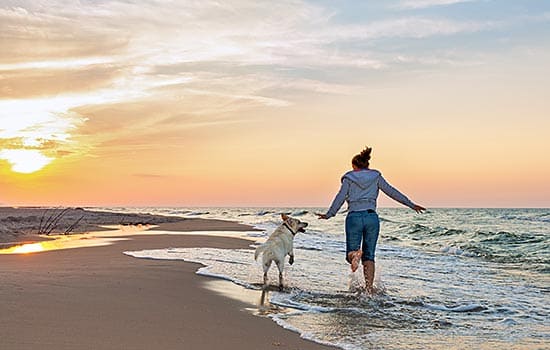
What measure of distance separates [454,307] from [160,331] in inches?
168

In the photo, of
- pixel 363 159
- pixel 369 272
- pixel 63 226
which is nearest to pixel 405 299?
pixel 369 272

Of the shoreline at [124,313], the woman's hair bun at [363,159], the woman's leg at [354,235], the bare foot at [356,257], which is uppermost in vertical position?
the woman's hair bun at [363,159]

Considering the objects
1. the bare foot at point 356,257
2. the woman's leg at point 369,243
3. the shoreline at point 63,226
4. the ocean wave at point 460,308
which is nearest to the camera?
the ocean wave at point 460,308

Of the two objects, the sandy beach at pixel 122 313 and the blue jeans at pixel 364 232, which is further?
the blue jeans at pixel 364 232

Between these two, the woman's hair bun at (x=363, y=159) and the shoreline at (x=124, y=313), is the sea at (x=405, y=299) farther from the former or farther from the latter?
the woman's hair bun at (x=363, y=159)

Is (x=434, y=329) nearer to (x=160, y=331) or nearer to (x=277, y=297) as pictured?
(x=277, y=297)

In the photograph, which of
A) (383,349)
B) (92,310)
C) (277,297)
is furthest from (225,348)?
(277,297)

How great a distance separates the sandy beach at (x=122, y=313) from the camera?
15.7 ft

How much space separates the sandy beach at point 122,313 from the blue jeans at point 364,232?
2.14 m

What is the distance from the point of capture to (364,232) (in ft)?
27.4

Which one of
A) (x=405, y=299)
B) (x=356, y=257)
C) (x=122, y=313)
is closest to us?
(x=122, y=313)

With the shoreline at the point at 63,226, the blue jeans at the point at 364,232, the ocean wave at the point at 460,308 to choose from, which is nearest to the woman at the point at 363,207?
the blue jeans at the point at 364,232

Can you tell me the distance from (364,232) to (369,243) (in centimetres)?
19

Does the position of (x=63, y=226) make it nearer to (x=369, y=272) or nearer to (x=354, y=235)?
(x=354, y=235)
